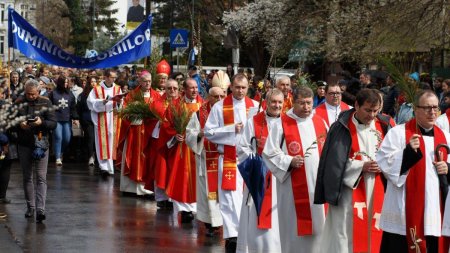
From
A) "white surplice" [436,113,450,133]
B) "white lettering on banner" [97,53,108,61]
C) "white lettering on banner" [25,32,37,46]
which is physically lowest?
"white surplice" [436,113,450,133]

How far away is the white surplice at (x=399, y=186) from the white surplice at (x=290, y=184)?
4.05 feet

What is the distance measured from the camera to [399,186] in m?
8.55

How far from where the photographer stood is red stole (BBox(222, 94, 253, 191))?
12.4 meters

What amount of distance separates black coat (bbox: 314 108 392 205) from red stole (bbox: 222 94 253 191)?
126 inches

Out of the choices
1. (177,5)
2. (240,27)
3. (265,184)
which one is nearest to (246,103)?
(265,184)

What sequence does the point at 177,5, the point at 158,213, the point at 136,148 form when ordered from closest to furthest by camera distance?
1. the point at 158,213
2. the point at 136,148
3. the point at 177,5

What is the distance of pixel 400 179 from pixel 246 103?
4.26 meters

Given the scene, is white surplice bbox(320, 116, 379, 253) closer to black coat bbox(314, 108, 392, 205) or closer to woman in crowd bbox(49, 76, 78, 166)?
black coat bbox(314, 108, 392, 205)

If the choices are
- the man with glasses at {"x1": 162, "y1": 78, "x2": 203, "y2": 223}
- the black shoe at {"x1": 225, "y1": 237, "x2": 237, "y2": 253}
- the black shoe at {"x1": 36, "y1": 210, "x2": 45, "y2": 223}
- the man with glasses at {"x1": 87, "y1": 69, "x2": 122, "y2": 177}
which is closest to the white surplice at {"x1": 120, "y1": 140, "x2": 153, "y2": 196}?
the man with glasses at {"x1": 87, "y1": 69, "x2": 122, "y2": 177}

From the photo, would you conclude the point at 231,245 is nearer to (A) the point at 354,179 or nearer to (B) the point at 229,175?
(B) the point at 229,175

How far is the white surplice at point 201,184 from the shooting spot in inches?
516

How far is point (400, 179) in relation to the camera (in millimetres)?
8547

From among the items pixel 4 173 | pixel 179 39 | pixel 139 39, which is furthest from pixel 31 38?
pixel 179 39

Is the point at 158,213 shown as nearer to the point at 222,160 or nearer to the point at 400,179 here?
the point at 222,160
